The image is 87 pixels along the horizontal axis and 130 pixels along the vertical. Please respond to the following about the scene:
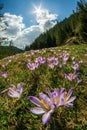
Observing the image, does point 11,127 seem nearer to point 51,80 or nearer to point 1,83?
point 51,80

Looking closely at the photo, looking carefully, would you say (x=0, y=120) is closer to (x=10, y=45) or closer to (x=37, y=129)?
(x=37, y=129)

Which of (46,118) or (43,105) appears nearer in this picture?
(46,118)

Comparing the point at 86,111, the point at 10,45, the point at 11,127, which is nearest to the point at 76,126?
the point at 86,111

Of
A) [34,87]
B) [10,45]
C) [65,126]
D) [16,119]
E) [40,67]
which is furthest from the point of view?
[10,45]

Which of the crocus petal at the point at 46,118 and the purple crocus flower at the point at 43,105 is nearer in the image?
the crocus petal at the point at 46,118

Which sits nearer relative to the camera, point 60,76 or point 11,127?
point 11,127

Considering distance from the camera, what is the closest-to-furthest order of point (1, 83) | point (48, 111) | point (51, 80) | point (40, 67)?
point (48, 111) < point (51, 80) < point (1, 83) < point (40, 67)

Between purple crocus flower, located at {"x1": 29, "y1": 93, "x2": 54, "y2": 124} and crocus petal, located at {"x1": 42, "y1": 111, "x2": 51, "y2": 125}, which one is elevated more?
purple crocus flower, located at {"x1": 29, "y1": 93, "x2": 54, "y2": 124}

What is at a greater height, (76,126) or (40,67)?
(40,67)

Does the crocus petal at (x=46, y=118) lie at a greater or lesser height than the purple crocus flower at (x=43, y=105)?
lesser

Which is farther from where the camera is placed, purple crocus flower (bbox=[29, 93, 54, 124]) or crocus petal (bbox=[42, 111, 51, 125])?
purple crocus flower (bbox=[29, 93, 54, 124])
